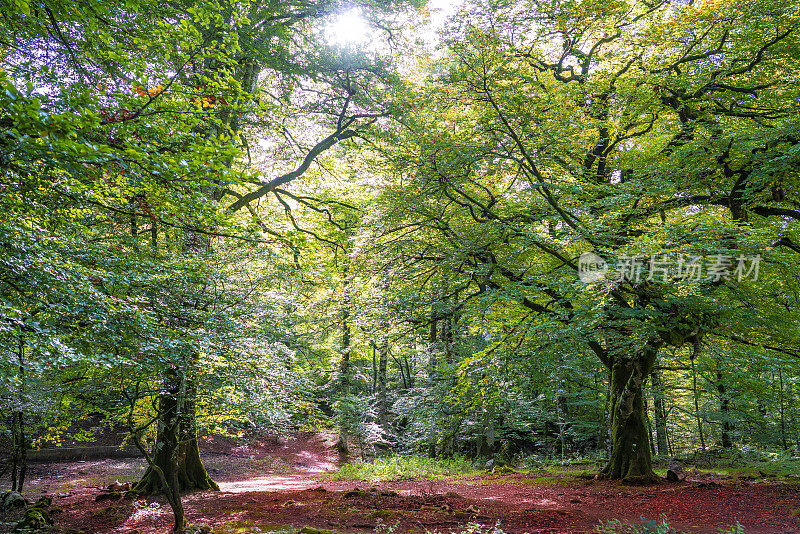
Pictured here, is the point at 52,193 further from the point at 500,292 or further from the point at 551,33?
the point at 551,33

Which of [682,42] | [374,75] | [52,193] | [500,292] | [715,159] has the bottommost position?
[500,292]

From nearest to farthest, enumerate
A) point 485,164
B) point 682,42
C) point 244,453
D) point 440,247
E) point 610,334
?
point 610,334
point 682,42
point 485,164
point 440,247
point 244,453

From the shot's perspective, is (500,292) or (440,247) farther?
(440,247)

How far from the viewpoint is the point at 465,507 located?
6820 mm

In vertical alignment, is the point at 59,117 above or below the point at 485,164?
below

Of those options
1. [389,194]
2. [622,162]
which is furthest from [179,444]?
[622,162]

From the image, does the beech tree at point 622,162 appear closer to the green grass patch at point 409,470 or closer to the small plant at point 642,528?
the small plant at point 642,528

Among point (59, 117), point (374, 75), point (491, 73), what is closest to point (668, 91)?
point (491, 73)

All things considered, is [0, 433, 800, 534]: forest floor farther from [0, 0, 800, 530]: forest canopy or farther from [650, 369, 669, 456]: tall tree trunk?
[650, 369, 669, 456]: tall tree trunk

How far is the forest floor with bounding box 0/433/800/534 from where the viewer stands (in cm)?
575

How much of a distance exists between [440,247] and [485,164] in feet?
6.29

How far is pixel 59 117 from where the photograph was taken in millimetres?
3111

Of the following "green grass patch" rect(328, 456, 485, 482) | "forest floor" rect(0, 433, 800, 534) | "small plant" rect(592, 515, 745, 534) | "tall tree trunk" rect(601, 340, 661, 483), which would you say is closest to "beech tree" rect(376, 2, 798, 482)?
"tall tree trunk" rect(601, 340, 661, 483)

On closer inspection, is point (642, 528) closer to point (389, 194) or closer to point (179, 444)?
point (179, 444)
